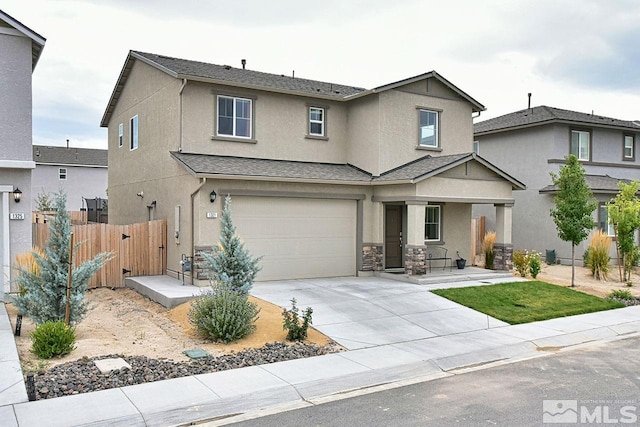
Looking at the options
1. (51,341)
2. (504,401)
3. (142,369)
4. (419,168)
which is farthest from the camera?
(419,168)

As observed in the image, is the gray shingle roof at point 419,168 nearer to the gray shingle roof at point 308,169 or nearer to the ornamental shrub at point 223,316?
the gray shingle roof at point 308,169

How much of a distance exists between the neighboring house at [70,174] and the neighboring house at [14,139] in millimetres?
30462

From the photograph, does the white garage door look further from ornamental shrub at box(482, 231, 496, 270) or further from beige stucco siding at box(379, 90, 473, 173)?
ornamental shrub at box(482, 231, 496, 270)

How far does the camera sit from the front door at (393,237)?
18281 mm

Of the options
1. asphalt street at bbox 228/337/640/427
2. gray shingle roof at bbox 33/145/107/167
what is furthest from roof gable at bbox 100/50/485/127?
gray shingle roof at bbox 33/145/107/167

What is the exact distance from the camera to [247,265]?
11578mm

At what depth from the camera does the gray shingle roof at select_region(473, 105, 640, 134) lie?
23359 millimetres

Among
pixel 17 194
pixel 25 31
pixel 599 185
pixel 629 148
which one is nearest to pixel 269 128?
pixel 25 31

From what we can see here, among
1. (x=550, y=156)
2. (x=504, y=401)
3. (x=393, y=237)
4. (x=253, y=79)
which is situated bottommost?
(x=504, y=401)

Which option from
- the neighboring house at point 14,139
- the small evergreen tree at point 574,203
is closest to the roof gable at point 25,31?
the neighboring house at point 14,139

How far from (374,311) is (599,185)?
15.2 m

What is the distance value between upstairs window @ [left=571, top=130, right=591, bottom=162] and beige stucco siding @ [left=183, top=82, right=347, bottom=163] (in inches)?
456

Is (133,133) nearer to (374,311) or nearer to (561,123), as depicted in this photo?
(374,311)

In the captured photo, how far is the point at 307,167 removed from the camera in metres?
17.2
